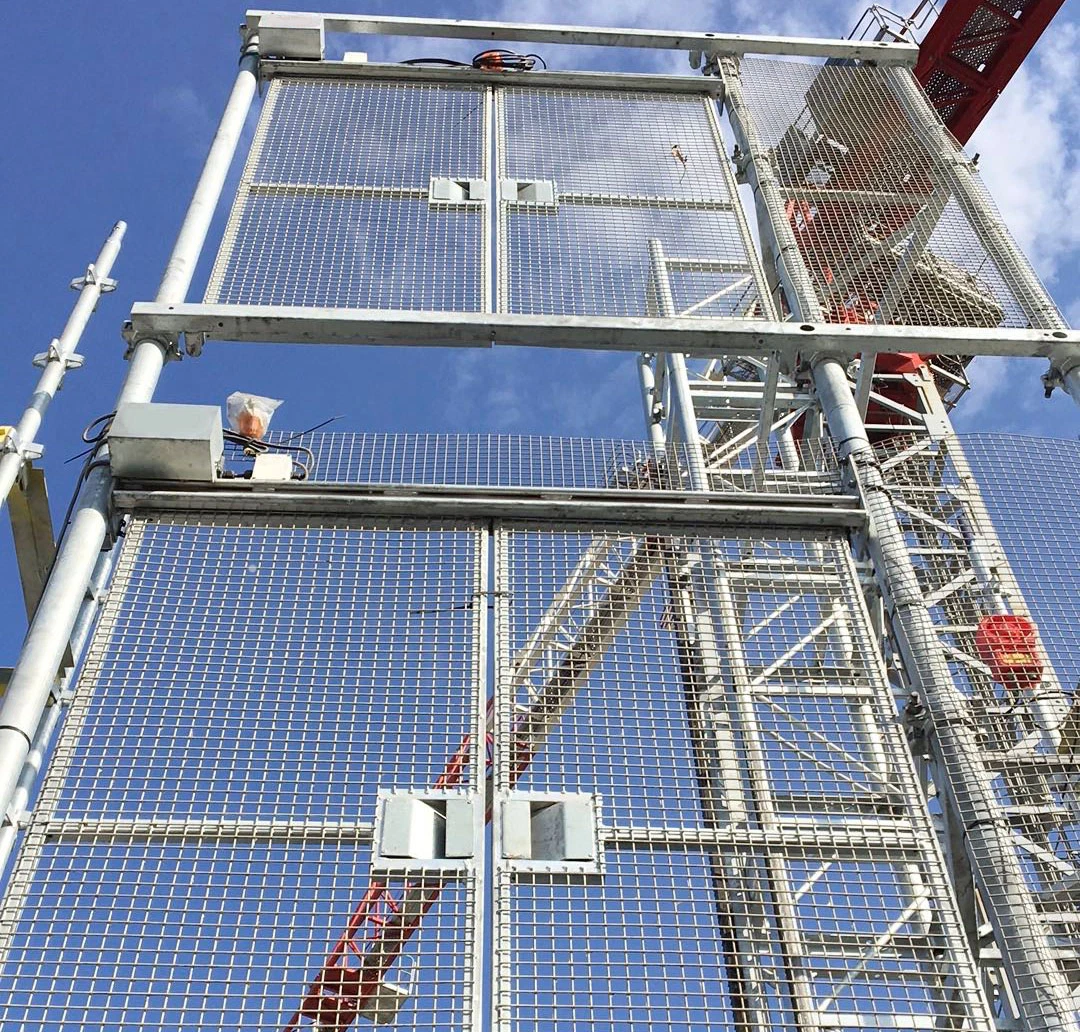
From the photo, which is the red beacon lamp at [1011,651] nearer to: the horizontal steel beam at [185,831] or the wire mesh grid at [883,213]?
the wire mesh grid at [883,213]

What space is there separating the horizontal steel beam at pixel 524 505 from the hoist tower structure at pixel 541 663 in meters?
0.02

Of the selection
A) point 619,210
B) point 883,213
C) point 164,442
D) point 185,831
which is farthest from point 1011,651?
point 164,442

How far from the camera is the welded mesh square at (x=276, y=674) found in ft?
14.1

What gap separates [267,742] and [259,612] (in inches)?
29.0

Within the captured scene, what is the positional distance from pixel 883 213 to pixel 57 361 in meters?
5.24

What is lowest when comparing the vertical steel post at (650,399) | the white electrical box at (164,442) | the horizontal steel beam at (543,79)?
the white electrical box at (164,442)

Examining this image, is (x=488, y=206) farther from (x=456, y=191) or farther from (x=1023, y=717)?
(x=1023, y=717)

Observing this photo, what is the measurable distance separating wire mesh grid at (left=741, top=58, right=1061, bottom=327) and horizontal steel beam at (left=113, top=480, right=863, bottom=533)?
70.5 inches

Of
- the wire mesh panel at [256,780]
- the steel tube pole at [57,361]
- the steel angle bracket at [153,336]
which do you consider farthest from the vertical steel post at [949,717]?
the steel tube pole at [57,361]

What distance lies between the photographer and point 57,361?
5.46 m

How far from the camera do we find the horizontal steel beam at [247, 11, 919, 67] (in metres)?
8.66

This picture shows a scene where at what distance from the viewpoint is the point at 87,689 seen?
4586 millimetres

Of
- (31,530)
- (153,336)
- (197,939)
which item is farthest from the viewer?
(153,336)

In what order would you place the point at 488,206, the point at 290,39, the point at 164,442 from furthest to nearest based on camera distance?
the point at 290,39 < the point at 488,206 < the point at 164,442
